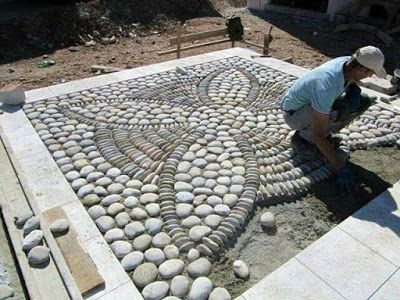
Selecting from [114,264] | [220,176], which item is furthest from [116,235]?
[220,176]

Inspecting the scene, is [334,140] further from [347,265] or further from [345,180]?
[347,265]

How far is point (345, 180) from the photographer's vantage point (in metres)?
3.64

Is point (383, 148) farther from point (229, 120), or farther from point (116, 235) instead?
point (116, 235)

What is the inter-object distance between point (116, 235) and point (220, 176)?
1.24m

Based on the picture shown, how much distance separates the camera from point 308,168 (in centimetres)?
391

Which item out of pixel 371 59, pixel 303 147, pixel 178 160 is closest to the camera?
pixel 371 59

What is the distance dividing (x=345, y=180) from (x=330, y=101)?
0.86 m

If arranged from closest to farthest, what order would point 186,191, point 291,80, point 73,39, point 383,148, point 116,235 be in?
point 116,235 → point 186,191 → point 383,148 → point 291,80 → point 73,39

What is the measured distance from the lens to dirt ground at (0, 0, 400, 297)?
9.92 feet

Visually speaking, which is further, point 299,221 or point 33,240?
point 299,221

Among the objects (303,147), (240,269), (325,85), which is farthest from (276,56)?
(240,269)

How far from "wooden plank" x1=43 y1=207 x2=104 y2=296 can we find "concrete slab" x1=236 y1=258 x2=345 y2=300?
1.11 meters

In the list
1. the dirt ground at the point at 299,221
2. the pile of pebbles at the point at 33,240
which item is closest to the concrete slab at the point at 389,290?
the dirt ground at the point at 299,221

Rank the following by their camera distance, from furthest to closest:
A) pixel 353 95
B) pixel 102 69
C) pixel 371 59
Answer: pixel 102 69 < pixel 353 95 < pixel 371 59
